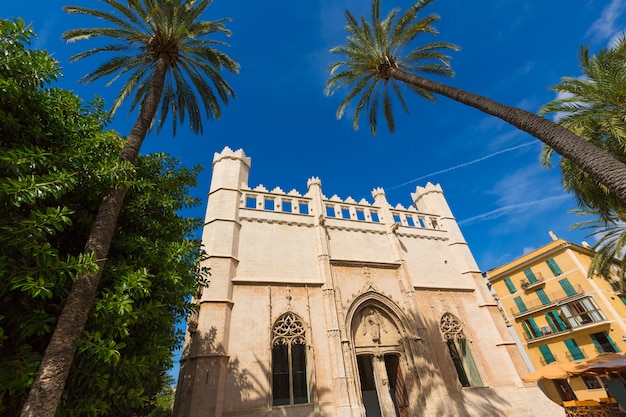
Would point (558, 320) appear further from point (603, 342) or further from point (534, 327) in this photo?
point (603, 342)

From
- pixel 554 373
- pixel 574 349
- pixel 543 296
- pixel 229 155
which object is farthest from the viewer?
pixel 543 296

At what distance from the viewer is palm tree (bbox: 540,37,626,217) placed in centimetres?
905

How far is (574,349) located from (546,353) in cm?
266

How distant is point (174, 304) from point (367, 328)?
35.4ft

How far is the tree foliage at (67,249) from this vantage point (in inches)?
157

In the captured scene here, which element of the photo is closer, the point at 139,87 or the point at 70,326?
the point at 70,326

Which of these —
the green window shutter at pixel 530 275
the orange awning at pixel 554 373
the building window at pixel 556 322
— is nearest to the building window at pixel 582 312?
the building window at pixel 556 322

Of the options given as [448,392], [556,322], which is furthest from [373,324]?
[556,322]

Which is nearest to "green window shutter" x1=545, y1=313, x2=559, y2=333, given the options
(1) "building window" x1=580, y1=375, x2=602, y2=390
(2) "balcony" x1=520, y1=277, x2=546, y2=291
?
(2) "balcony" x1=520, y1=277, x2=546, y2=291

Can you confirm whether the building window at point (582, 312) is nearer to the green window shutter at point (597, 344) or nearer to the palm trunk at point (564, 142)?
the green window shutter at point (597, 344)

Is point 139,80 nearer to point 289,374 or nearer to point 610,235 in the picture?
point 289,374

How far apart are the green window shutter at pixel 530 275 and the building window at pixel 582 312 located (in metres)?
3.45

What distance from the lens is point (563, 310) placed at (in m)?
26.0

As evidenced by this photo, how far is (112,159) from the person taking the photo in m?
5.89
